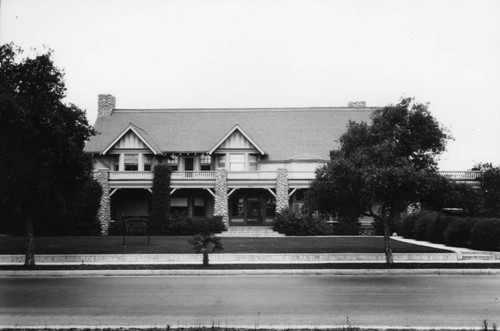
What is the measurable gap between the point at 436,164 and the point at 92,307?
14.7 meters

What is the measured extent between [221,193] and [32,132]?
68.9 feet

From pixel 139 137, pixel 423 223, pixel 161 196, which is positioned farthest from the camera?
pixel 139 137

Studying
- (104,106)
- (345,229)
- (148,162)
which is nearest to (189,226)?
(148,162)

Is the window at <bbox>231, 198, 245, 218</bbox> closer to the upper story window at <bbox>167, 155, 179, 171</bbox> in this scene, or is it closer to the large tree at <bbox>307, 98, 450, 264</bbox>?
the upper story window at <bbox>167, 155, 179, 171</bbox>

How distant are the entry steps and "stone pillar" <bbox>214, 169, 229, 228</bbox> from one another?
122cm

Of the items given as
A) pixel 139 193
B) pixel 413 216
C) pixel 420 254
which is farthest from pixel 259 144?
pixel 420 254

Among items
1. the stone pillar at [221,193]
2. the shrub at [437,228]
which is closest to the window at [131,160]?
the stone pillar at [221,193]

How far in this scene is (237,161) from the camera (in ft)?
136

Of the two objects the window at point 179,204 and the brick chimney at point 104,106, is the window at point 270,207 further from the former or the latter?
the brick chimney at point 104,106

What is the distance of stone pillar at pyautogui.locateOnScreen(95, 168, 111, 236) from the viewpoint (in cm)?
3697

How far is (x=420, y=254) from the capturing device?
845 inches

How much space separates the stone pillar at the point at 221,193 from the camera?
37.7 m

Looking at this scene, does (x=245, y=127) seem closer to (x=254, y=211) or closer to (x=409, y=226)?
(x=254, y=211)

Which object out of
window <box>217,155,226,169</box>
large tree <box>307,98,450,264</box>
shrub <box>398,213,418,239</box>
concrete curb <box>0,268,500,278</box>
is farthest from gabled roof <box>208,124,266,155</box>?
concrete curb <box>0,268,500,278</box>
